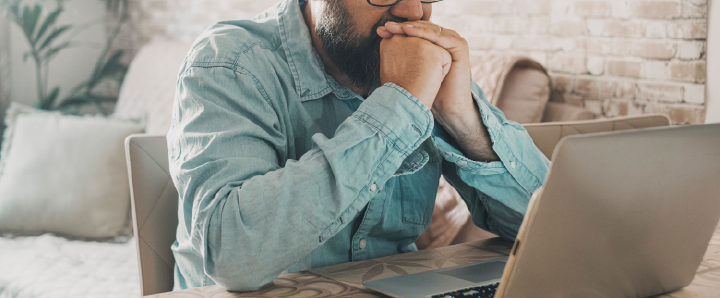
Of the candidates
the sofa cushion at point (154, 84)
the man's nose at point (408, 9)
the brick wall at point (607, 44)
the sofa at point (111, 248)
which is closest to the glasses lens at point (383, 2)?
the man's nose at point (408, 9)

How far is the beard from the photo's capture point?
978 mm

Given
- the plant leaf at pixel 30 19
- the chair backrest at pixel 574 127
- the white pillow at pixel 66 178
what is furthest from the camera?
the plant leaf at pixel 30 19

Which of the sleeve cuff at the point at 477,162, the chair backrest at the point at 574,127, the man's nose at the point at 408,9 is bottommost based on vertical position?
the chair backrest at the point at 574,127

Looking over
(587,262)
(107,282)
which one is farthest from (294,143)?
(107,282)

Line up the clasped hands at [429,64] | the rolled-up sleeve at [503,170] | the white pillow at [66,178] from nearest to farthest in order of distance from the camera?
1. the clasped hands at [429,64]
2. the rolled-up sleeve at [503,170]
3. the white pillow at [66,178]

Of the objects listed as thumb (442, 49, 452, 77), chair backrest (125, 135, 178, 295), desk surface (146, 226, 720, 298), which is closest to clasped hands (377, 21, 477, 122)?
thumb (442, 49, 452, 77)

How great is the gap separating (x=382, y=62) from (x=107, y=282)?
1.20 m

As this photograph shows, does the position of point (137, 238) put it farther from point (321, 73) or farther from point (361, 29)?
point (361, 29)

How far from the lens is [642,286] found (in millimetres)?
632

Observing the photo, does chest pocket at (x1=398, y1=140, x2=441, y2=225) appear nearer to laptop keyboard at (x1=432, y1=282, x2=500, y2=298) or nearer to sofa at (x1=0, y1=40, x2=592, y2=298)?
laptop keyboard at (x1=432, y1=282, x2=500, y2=298)

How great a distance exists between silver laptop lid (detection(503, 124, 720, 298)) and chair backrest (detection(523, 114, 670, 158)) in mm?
592

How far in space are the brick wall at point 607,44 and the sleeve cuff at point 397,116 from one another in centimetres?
111

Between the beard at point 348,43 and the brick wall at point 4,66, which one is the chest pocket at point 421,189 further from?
the brick wall at point 4,66

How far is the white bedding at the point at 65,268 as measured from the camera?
1.58m
